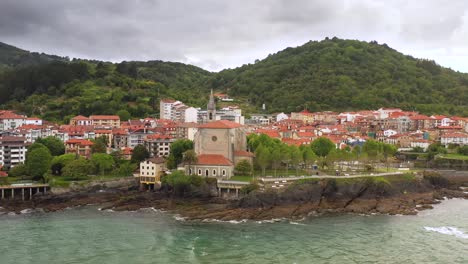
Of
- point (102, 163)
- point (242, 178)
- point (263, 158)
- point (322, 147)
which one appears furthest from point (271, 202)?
point (102, 163)

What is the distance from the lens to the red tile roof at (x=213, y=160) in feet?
128

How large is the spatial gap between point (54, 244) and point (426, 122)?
2572 inches

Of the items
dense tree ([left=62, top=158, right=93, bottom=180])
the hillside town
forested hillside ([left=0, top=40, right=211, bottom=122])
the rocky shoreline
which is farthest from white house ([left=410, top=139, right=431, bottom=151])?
dense tree ([left=62, top=158, right=93, bottom=180])

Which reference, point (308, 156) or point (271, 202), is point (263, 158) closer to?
point (308, 156)

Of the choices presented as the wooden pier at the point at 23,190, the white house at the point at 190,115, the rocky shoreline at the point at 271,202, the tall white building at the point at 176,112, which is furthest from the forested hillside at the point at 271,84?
the rocky shoreline at the point at 271,202

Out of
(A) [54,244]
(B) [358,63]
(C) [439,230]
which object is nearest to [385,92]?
(B) [358,63]

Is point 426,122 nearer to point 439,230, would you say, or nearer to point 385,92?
point 385,92

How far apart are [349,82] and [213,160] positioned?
66.7m

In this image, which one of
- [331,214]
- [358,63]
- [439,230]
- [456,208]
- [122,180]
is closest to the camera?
[439,230]

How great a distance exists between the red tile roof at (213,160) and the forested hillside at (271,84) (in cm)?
3514

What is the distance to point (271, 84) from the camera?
104m

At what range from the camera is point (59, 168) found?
4231 centimetres

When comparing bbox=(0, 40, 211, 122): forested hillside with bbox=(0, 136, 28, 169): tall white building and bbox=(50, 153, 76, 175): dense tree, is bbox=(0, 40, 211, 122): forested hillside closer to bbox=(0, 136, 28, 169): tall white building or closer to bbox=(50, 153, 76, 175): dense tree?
bbox=(0, 136, 28, 169): tall white building

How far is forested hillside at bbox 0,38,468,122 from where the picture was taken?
78.7 m
